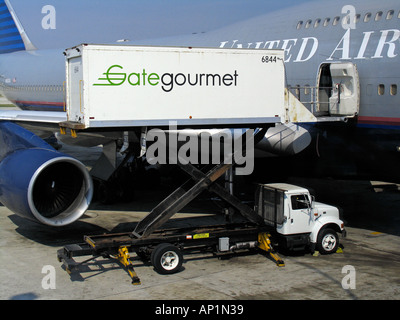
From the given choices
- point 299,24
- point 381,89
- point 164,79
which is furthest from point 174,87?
point 299,24

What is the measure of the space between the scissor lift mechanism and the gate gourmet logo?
156 centimetres

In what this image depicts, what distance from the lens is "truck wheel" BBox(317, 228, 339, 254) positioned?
10.8m

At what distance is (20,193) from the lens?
10.6 metres

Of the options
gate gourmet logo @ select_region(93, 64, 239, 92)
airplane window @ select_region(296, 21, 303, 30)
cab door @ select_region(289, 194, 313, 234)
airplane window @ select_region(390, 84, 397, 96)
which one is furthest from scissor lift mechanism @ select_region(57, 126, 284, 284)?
airplane window @ select_region(296, 21, 303, 30)

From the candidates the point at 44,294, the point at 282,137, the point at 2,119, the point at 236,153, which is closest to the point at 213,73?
the point at 236,153

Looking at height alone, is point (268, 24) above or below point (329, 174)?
above

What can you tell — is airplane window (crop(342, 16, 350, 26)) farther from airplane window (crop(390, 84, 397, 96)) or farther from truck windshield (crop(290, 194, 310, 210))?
truck windshield (crop(290, 194, 310, 210))

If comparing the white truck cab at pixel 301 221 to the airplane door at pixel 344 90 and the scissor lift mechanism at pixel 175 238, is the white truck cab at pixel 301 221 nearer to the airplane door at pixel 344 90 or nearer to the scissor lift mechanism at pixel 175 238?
the scissor lift mechanism at pixel 175 238

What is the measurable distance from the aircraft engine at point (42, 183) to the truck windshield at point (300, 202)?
4096mm

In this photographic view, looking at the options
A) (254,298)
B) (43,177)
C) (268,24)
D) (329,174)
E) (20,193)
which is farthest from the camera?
(268,24)

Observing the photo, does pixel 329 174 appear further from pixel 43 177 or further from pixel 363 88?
pixel 43 177

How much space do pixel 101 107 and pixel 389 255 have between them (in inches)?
247

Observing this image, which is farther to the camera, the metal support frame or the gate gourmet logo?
the metal support frame

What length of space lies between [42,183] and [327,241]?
5.94 meters
